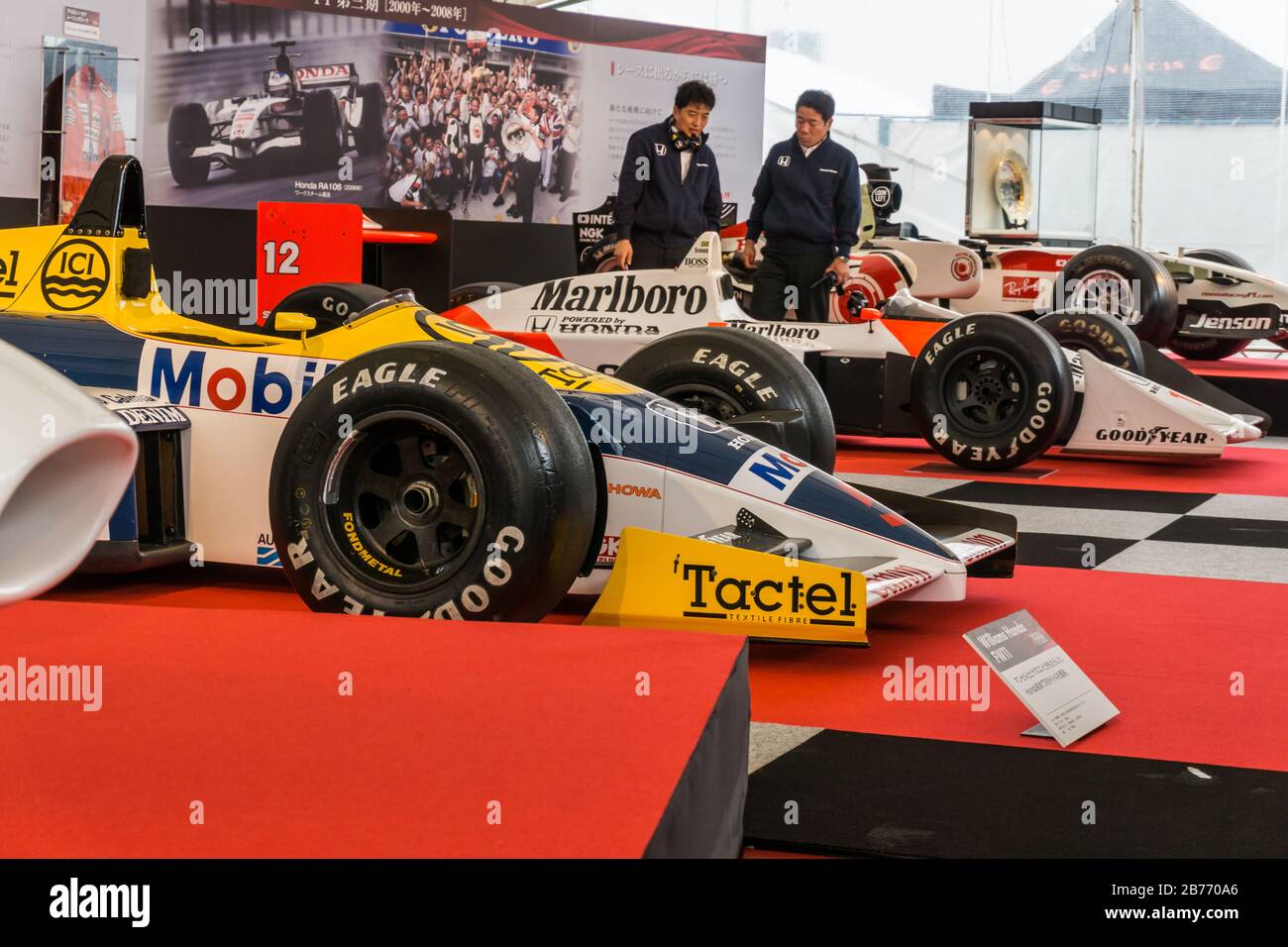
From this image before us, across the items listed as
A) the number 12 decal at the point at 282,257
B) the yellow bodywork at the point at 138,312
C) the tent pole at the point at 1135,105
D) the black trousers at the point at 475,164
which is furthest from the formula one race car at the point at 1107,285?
the yellow bodywork at the point at 138,312

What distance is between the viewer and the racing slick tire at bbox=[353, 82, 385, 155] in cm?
1230

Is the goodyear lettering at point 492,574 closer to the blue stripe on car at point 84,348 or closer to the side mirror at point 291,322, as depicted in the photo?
the side mirror at point 291,322

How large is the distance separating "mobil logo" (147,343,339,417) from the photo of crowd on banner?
8.45 meters

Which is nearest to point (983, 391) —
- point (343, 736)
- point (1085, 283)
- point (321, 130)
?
point (1085, 283)

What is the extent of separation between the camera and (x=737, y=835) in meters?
2.33

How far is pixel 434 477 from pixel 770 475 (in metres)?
0.89

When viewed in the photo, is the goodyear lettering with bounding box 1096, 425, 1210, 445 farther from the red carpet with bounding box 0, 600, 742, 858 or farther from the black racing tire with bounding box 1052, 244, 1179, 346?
the red carpet with bounding box 0, 600, 742, 858

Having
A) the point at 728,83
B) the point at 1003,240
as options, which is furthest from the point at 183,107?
the point at 1003,240

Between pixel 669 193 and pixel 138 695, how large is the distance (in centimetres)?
601

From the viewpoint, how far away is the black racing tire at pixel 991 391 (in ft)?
23.3

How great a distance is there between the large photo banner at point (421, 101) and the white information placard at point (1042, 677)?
9.29 metres

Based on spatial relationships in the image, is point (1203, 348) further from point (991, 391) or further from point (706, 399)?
point (706, 399)

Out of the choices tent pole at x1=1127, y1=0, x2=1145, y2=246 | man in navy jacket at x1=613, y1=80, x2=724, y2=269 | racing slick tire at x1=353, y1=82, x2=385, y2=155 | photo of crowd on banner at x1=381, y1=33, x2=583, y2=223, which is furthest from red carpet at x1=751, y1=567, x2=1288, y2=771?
tent pole at x1=1127, y1=0, x2=1145, y2=246
